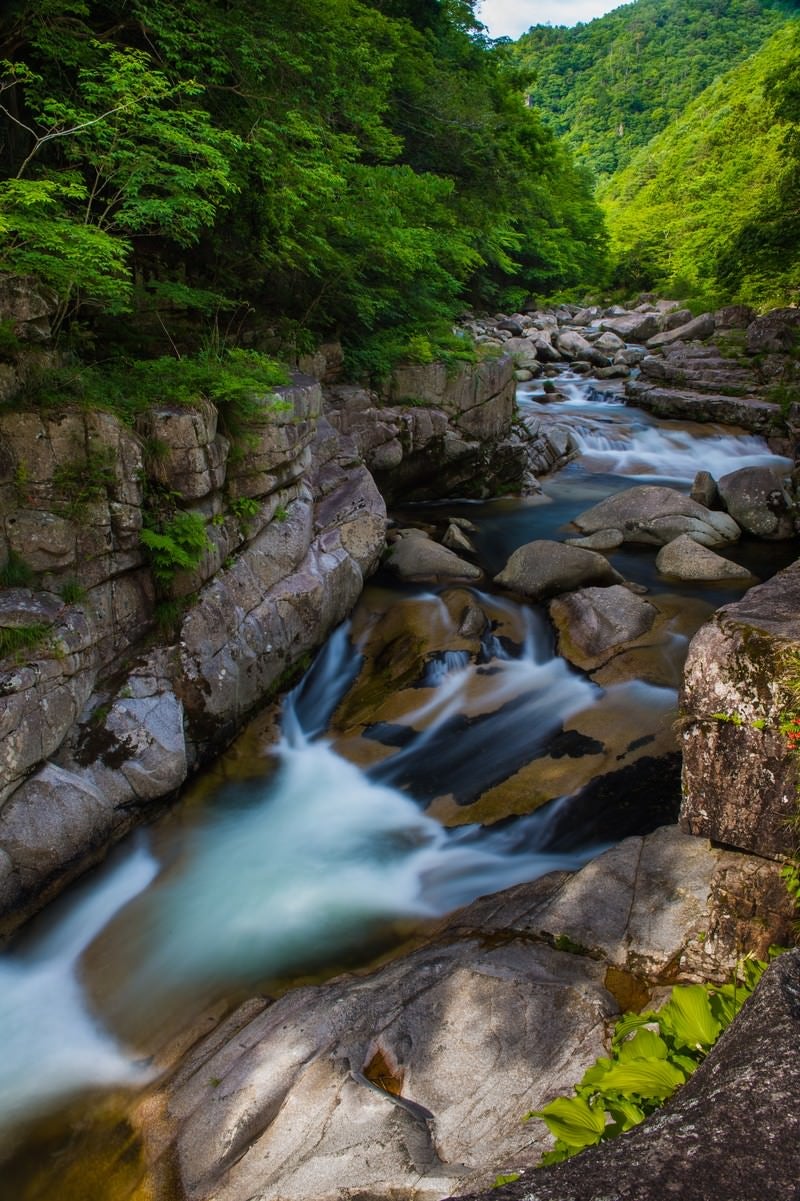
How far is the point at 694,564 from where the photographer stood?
10609 mm

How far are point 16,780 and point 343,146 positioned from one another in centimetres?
874

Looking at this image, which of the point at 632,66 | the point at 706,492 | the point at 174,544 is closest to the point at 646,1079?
the point at 174,544

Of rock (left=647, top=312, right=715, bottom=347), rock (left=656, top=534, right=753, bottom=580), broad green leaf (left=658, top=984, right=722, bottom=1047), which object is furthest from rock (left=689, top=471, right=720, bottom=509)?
rock (left=647, top=312, right=715, bottom=347)

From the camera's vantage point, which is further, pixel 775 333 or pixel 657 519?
pixel 775 333

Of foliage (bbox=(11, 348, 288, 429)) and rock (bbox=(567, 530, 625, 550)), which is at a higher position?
foliage (bbox=(11, 348, 288, 429))

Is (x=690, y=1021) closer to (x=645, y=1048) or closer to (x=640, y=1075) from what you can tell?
(x=645, y=1048)

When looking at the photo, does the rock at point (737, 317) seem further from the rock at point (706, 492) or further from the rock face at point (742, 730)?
the rock face at point (742, 730)

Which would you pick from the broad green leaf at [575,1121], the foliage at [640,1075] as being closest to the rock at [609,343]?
the foliage at [640,1075]

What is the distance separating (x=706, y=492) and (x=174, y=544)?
31.6ft

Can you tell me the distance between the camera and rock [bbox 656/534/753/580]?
10.5 meters

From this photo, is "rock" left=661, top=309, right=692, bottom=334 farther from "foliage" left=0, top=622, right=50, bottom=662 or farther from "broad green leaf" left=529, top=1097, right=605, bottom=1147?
"broad green leaf" left=529, top=1097, right=605, bottom=1147

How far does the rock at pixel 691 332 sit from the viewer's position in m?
23.9

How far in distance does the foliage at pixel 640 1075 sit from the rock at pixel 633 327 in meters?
27.4

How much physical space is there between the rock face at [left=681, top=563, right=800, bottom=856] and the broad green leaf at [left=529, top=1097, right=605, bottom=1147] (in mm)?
2111
